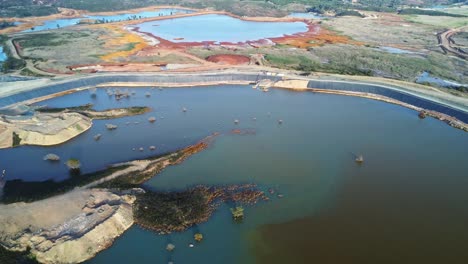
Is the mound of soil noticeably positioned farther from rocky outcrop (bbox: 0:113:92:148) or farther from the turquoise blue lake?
the turquoise blue lake

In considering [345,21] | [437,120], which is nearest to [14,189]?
[437,120]

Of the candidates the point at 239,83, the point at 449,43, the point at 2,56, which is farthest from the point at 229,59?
the point at 449,43

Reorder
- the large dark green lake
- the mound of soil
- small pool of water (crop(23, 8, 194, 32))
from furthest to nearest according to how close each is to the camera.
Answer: small pool of water (crop(23, 8, 194, 32)) < the mound of soil < the large dark green lake

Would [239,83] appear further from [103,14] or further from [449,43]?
[103,14]

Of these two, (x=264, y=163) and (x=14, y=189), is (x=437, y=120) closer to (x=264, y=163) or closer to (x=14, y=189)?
(x=264, y=163)

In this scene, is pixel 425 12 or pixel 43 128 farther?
pixel 425 12

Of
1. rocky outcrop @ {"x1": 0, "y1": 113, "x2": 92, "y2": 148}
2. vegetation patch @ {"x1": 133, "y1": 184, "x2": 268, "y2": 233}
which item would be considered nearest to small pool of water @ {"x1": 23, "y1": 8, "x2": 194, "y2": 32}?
rocky outcrop @ {"x1": 0, "y1": 113, "x2": 92, "y2": 148}

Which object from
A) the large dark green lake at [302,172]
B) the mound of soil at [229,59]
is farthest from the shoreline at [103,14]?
the large dark green lake at [302,172]
